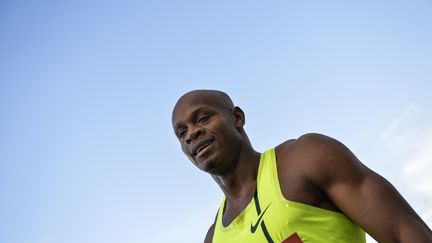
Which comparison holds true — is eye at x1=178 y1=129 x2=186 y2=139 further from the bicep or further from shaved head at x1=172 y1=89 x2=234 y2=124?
the bicep

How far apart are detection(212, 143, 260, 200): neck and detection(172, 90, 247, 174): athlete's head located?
0.18 ft

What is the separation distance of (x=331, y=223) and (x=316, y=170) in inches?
13.6

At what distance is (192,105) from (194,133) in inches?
9.8

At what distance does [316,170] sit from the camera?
9.77ft

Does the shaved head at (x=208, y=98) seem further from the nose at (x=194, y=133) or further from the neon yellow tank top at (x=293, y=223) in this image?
the neon yellow tank top at (x=293, y=223)

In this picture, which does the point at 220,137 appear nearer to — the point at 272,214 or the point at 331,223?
the point at 272,214

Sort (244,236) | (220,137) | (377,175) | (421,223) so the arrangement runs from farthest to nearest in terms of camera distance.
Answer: (220,137), (244,236), (377,175), (421,223)

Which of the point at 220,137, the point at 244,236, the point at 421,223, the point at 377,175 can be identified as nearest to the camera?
the point at 421,223

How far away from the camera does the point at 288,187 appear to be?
3100 millimetres

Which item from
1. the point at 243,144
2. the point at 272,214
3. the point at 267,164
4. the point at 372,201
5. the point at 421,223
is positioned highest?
the point at 243,144

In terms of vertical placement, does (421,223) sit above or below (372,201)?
below

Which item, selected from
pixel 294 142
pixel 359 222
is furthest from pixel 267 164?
pixel 359 222

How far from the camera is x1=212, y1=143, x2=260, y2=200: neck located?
3.60 m

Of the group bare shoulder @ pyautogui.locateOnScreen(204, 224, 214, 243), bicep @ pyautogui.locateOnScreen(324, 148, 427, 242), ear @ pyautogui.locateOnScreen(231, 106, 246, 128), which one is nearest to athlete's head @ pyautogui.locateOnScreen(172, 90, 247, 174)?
ear @ pyautogui.locateOnScreen(231, 106, 246, 128)
